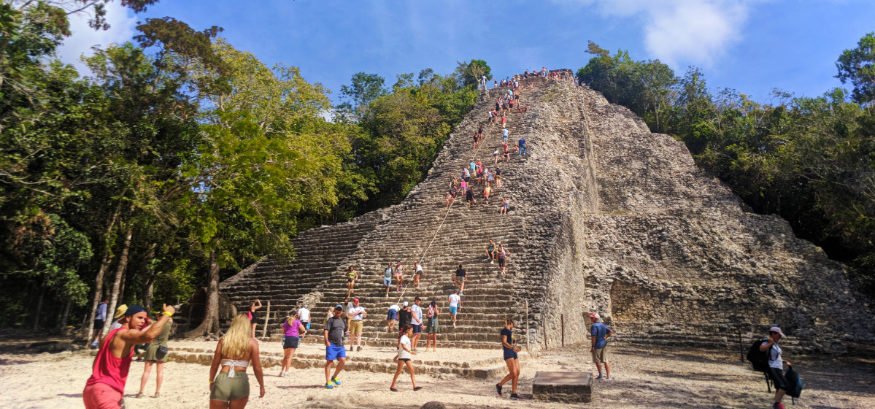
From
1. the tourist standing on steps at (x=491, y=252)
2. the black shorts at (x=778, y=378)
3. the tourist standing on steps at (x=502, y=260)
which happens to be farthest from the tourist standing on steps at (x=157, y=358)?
the tourist standing on steps at (x=491, y=252)

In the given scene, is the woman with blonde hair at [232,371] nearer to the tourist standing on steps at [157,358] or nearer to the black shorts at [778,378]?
the tourist standing on steps at [157,358]

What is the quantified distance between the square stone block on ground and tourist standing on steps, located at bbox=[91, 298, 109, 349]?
10.2m

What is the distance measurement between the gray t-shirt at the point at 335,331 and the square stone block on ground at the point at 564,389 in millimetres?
2866

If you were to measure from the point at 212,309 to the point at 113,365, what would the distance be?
40.3 feet

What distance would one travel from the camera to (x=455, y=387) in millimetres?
7703

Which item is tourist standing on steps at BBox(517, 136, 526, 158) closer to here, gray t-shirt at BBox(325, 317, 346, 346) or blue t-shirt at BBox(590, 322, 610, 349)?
blue t-shirt at BBox(590, 322, 610, 349)

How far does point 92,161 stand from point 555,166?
16.5m

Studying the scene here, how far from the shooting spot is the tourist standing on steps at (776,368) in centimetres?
643

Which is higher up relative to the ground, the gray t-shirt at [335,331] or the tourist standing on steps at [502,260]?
the tourist standing on steps at [502,260]

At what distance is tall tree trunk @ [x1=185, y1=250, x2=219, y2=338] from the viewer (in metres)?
14.7

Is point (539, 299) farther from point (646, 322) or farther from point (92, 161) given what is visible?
point (92, 161)

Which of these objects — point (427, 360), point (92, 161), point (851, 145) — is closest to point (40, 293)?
point (92, 161)

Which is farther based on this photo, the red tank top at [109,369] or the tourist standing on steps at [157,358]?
the tourist standing on steps at [157,358]

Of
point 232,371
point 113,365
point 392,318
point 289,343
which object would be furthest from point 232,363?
point 392,318
